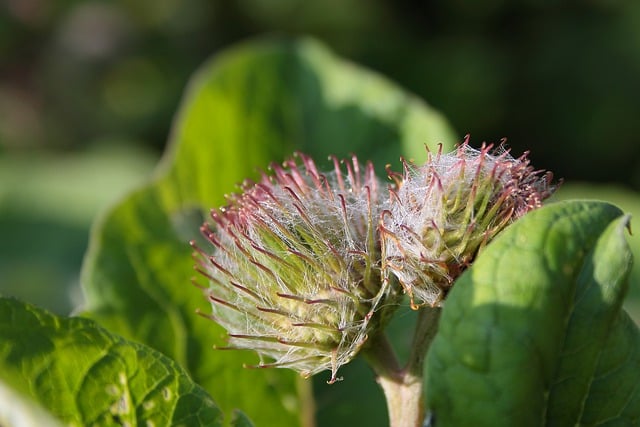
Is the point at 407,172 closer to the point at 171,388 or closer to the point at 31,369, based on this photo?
the point at 171,388

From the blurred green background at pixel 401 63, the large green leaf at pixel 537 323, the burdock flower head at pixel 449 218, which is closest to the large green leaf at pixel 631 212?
the burdock flower head at pixel 449 218

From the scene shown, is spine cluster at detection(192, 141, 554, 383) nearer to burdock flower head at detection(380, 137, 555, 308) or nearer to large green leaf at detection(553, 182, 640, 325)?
burdock flower head at detection(380, 137, 555, 308)

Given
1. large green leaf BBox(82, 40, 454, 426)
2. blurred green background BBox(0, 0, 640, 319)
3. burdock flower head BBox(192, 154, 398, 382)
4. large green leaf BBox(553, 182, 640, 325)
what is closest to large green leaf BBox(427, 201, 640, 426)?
burdock flower head BBox(192, 154, 398, 382)

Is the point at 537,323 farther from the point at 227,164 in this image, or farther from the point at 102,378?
the point at 227,164

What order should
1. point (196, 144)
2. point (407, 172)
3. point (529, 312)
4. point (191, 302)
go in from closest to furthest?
point (529, 312) < point (407, 172) < point (191, 302) < point (196, 144)

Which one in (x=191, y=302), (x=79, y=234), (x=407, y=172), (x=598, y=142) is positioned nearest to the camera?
(x=407, y=172)

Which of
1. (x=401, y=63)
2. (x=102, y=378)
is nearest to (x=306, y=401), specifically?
(x=102, y=378)

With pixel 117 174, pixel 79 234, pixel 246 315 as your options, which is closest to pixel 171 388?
pixel 246 315
